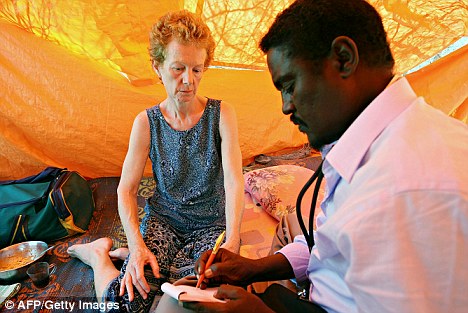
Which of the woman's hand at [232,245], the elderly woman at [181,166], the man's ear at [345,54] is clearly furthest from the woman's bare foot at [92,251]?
the man's ear at [345,54]

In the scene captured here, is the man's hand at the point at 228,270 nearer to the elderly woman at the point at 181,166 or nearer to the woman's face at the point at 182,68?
the elderly woman at the point at 181,166

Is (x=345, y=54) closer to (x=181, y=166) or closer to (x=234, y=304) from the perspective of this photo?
(x=234, y=304)

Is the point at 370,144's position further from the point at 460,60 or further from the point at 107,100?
the point at 460,60

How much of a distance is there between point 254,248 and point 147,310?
55 centimetres

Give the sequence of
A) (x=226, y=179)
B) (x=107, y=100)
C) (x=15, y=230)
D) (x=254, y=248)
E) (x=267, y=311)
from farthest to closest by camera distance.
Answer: (x=107, y=100), (x=15, y=230), (x=254, y=248), (x=226, y=179), (x=267, y=311)

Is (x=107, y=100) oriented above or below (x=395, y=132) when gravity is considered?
above

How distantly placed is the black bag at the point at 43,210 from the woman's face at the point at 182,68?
88 cm

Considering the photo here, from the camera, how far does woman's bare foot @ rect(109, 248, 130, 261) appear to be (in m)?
1.55

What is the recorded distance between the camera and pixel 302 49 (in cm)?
69

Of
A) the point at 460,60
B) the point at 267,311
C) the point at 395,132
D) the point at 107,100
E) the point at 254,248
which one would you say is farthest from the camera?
the point at 460,60

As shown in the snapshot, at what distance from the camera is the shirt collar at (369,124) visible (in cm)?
64

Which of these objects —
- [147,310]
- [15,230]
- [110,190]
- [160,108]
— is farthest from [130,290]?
[110,190]

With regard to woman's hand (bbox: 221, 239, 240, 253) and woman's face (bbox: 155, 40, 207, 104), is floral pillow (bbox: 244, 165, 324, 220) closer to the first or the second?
woman's hand (bbox: 221, 239, 240, 253)

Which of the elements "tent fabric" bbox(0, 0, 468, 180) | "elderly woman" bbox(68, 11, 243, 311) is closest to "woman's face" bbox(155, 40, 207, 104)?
"elderly woman" bbox(68, 11, 243, 311)
